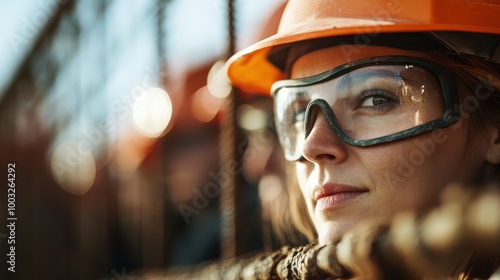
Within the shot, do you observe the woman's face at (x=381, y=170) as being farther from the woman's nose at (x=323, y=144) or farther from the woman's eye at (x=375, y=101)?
the woman's eye at (x=375, y=101)

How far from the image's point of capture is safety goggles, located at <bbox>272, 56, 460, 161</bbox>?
196cm

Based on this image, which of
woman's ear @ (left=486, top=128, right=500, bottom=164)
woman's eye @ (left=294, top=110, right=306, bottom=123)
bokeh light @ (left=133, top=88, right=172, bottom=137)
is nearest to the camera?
woman's ear @ (left=486, top=128, right=500, bottom=164)

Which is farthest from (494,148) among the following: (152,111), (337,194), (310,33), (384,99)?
(152,111)

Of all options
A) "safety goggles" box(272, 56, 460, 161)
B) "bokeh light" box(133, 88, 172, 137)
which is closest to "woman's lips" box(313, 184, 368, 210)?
"safety goggles" box(272, 56, 460, 161)

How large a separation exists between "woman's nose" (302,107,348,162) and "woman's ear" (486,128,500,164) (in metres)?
0.38

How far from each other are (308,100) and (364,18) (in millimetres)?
257

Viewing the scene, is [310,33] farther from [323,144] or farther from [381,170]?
[381,170]

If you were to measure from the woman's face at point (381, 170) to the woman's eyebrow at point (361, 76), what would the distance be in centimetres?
5

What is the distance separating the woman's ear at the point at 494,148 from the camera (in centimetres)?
206

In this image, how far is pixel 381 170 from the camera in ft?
6.47

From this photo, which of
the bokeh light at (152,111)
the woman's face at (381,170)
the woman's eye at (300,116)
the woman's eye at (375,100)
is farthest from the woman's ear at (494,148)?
the bokeh light at (152,111)

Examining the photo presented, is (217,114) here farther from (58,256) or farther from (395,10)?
(395,10)

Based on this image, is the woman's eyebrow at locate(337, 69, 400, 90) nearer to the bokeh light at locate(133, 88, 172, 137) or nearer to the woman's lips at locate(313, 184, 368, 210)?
the woman's lips at locate(313, 184, 368, 210)

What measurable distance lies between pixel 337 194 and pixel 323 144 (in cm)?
13
